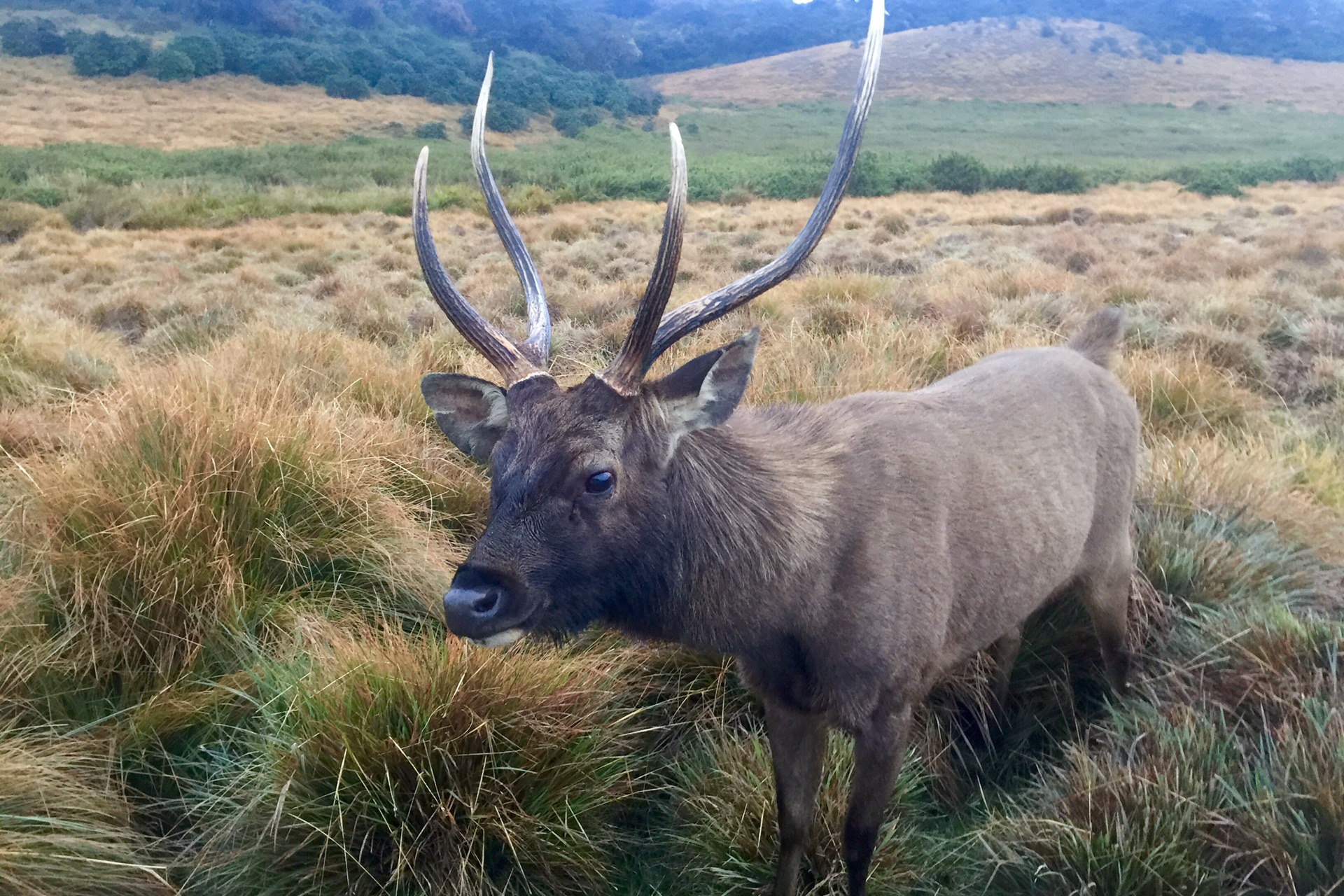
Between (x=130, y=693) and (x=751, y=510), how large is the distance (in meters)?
2.16

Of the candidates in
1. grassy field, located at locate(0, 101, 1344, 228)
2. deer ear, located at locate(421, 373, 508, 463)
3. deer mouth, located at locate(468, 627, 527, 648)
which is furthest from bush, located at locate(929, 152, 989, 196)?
deer mouth, located at locate(468, 627, 527, 648)

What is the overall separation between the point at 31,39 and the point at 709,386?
175 ft

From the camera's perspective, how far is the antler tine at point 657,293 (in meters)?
1.93

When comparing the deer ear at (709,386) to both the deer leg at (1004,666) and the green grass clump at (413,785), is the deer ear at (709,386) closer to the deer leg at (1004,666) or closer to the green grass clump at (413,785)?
the green grass clump at (413,785)

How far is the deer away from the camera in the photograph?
1957mm

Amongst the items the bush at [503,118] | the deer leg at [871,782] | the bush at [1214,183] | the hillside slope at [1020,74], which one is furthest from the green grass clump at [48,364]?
the hillside slope at [1020,74]

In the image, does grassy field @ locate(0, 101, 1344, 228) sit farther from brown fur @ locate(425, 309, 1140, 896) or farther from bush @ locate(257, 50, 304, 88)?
brown fur @ locate(425, 309, 1140, 896)

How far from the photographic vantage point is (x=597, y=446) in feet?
6.48

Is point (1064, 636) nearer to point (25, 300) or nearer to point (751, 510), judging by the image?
point (751, 510)

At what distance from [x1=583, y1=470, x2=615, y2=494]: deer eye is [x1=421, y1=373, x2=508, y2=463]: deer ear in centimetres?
47

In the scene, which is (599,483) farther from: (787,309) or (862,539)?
(787,309)

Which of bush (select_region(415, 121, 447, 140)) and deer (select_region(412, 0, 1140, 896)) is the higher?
bush (select_region(415, 121, 447, 140))

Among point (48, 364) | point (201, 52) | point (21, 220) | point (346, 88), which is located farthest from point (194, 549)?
point (346, 88)

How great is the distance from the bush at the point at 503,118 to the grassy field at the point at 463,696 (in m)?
40.2
